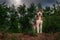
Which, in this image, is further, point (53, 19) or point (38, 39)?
point (53, 19)

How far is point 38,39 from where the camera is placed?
9820 millimetres

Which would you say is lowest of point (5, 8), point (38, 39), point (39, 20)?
point (38, 39)

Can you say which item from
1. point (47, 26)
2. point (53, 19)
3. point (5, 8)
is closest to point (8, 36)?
point (47, 26)

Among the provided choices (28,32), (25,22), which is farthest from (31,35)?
(25,22)

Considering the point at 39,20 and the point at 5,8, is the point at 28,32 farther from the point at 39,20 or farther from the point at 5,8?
the point at 5,8

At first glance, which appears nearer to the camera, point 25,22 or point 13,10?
point 25,22

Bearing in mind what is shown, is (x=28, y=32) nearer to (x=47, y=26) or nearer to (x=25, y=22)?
(x=47, y=26)

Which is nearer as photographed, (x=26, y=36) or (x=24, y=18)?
(x=26, y=36)

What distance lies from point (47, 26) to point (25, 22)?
332cm

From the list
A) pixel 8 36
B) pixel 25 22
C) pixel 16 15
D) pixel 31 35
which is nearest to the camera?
pixel 8 36

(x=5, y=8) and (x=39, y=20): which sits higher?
(x=5, y=8)

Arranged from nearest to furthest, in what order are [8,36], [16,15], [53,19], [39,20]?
1. [8,36]
2. [39,20]
3. [53,19]
4. [16,15]

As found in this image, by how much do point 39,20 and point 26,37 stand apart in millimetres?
1676

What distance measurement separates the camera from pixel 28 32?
10.3m
